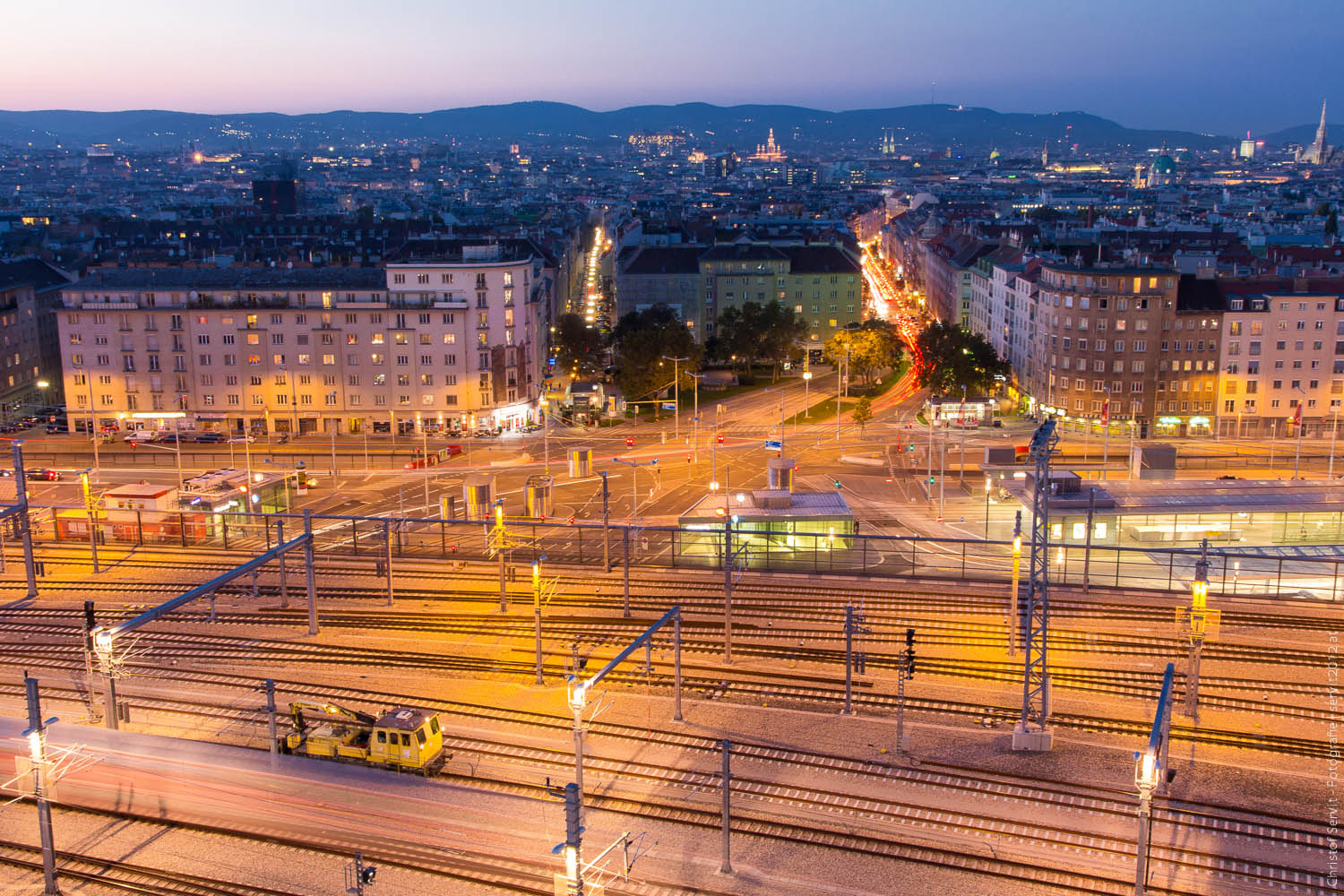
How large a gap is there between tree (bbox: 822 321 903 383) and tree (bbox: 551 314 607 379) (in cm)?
1460

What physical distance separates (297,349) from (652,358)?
19.1 meters

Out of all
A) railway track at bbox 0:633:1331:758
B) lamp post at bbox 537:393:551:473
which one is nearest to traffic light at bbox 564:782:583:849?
railway track at bbox 0:633:1331:758

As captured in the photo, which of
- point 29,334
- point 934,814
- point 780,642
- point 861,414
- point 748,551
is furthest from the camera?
point 29,334

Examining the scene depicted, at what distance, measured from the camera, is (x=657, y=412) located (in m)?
67.3

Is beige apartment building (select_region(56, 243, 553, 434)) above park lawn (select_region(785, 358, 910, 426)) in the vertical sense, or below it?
above

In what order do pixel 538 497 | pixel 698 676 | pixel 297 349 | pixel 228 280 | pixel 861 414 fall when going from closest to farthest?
1. pixel 698 676
2. pixel 538 497
3. pixel 297 349
4. pixel 861 414
5. pixel 228 280

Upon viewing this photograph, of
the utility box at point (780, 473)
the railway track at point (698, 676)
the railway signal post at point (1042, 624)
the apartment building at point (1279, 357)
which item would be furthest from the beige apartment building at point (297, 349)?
the railway signal post at point (1042, 624)

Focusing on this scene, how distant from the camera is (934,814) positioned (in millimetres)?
22203

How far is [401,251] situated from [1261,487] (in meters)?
44.6

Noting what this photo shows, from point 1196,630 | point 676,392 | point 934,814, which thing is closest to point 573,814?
point 934,814

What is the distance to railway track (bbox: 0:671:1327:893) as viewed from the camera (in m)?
20.6

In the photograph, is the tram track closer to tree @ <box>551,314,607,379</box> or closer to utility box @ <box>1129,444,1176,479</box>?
utility box @ <box>1129,444,1176,479</box>

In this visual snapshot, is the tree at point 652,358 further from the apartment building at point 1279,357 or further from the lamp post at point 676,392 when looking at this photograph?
the apartment building at point 1279,357

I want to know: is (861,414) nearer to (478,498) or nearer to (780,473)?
(780,473)
